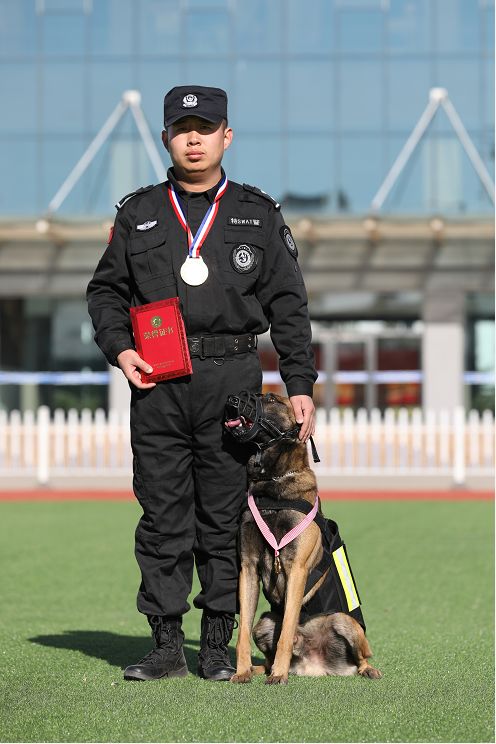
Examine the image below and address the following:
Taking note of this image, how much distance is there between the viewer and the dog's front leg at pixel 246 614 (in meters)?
5.41

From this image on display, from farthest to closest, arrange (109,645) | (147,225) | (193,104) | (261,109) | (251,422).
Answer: (261,109), (109,645), (147,225), (193,104), (251,422)

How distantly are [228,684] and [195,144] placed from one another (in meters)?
2.10

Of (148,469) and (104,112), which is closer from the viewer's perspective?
(148,469)

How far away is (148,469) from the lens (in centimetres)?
549

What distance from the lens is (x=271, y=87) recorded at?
28609 millimetres

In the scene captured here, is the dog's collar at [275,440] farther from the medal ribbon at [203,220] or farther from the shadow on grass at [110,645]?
the shadow on grass at [110,645]

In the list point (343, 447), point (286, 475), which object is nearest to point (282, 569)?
point (286, 475)

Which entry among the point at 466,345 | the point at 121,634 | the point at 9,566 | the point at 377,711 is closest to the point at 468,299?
the point at 466,345

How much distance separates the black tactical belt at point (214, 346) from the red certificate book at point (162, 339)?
3.3 inches

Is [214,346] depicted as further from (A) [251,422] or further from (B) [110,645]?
(B) [110,645]

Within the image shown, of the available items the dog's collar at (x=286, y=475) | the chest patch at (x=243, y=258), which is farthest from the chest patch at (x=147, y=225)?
the dog's collar at (x=286, y=475)

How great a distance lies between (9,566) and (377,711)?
6508mm

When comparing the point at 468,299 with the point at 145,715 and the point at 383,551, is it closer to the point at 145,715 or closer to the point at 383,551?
the point at 383,551

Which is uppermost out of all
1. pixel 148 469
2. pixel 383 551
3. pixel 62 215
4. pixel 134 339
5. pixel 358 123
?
pixel 358 123
